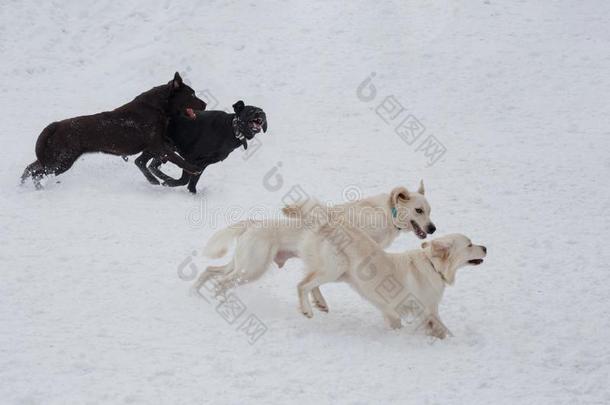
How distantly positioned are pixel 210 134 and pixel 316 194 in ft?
5.00

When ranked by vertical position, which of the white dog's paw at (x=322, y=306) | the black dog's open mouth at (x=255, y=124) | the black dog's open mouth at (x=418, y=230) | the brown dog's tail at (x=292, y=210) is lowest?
the white dog's paw at (x=322, y=306)

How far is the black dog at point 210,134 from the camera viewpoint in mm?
8273

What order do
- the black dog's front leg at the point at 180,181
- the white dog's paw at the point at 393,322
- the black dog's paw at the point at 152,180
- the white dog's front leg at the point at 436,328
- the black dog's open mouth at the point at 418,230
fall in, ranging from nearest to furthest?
the white dog's front leg at the point at 436,328 → the white dog's paw at the point at 393,322 → the black dog's open mouth at the point at 418,230 → the black dog's front leg at the point at 180,181 → the black dog's paw at the point at 152,180

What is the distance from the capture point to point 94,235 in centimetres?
670

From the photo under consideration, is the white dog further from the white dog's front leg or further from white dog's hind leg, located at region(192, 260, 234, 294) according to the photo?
the white dog's front leg

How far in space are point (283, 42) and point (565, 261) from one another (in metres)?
7.74

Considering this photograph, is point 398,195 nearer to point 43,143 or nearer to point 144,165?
point 144,165

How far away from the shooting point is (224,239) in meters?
5.57

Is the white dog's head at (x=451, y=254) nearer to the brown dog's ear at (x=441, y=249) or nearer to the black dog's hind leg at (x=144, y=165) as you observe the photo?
the brown dog's ear at (x=441, y=249)

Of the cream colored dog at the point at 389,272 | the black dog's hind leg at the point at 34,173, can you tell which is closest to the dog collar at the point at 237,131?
the black dog's hind leg at the point at 34,173

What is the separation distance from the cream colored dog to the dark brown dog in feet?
11.2

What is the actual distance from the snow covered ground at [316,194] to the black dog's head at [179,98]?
3.34 ft

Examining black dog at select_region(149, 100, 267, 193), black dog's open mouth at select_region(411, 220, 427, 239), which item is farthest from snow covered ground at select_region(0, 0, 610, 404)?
black dog's open mouth at select_region(411, 220, 427, 239)

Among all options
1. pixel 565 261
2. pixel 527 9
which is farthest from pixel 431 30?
pixel 565 261
